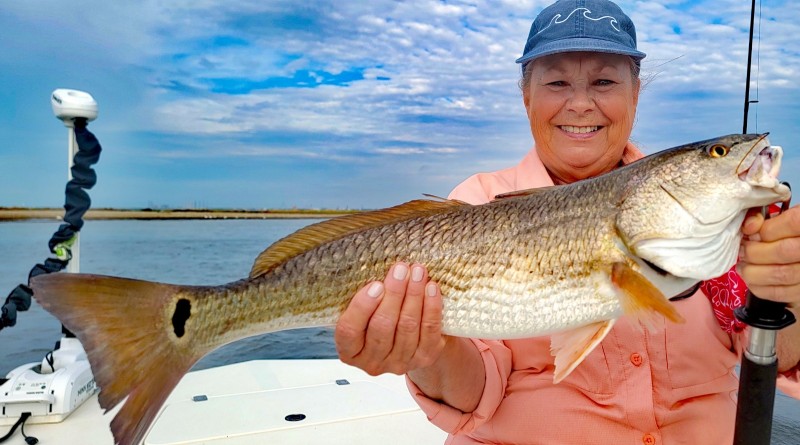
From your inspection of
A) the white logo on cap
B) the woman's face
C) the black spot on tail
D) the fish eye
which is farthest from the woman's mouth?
the black spot on tail

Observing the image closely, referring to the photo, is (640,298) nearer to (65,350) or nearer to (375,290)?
(375,290)

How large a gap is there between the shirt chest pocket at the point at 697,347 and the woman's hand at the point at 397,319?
1.08 m

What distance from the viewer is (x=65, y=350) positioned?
4.28m

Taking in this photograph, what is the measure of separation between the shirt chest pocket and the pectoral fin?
24.5 inches

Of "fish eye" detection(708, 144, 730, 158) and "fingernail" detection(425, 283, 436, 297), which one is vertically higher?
"fish eye" detection(708, 144, 730, 158)

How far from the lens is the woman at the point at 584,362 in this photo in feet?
6.92

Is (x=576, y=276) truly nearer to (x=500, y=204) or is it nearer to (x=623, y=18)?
(x=500, y=204)

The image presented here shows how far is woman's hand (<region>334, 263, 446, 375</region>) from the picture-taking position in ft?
6.61

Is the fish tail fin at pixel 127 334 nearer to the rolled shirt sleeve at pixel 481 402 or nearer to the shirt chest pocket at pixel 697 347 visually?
the rolled shirt sleeve at pixel 481 402

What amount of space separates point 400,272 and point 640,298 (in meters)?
0.83

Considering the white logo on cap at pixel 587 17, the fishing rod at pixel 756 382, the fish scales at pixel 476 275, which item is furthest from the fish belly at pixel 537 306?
the white logo on cap at pixel 587 17

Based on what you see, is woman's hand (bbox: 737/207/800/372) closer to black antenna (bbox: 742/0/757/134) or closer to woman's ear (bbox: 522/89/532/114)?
woman's ear (bbox: 522/89/532/114)

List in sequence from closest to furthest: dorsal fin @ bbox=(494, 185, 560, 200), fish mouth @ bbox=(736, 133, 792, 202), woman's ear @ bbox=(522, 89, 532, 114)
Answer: fish mouth @ bbox=(736, 133, 792, 202) → dorsal fin @ bbox=(494, 185, 560, 200) → woman's ear @ bbox=(522, 89, 532, 114)

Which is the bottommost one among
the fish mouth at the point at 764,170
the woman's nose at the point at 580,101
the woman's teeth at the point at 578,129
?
the fish mouth at the point at 764,170
